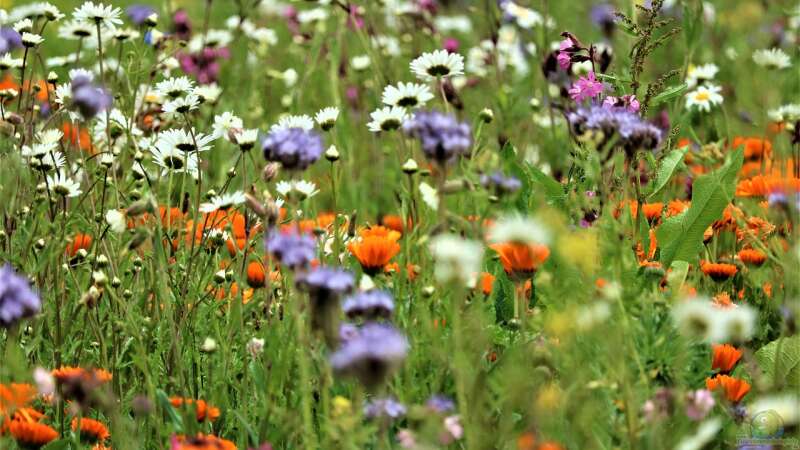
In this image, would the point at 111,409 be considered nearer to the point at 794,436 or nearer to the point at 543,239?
the point at 543,239

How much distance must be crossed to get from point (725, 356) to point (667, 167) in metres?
0.81

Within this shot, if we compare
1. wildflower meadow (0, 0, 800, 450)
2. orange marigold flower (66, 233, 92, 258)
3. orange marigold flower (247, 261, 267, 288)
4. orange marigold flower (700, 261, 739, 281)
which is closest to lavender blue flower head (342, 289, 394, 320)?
wildflower meadow (0, 0, 800, 450)

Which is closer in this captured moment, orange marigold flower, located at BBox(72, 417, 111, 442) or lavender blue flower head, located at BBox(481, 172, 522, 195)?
lavender blue flower head, located at BBox(481, 172, 522, 195)

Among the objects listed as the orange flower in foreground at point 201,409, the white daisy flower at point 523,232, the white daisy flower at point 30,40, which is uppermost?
the white daisy flower at point 30,40

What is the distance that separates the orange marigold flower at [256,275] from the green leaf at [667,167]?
2.99ft

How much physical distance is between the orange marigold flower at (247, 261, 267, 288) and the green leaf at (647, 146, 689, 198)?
911mm

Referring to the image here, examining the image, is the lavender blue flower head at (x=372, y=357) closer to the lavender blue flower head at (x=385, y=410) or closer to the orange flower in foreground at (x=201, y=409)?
the lavender blue flower head at (x=385, y=410)

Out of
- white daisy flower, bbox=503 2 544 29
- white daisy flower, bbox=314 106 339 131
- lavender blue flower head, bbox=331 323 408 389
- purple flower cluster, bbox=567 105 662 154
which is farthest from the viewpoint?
white daisy flower, bbox=503 2 544 29

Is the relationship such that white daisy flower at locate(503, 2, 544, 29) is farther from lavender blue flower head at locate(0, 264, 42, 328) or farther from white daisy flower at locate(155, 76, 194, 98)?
lavender blue flower head at locate(0, 264, 42, 328)

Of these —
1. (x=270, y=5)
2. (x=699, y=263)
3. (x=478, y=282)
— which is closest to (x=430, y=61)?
(x=478, y=282)

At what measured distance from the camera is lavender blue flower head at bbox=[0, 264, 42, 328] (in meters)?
1.37

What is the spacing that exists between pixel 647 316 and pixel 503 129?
6.27 ft

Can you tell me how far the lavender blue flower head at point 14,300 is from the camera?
4.51 feet

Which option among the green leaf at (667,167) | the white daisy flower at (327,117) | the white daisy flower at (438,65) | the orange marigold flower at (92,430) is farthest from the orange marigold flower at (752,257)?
the orange marigold flower at (92,430)
